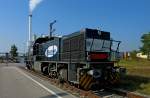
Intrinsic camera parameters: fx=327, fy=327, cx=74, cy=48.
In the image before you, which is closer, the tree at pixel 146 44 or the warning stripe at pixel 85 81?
the warning stripe at pixel 85 81

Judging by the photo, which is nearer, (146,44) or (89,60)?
(89,60)

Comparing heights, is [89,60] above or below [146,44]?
below

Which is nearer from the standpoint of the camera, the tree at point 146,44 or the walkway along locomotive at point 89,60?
the walkway along locomotive at point 89,60

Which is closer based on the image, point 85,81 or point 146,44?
point 85,81

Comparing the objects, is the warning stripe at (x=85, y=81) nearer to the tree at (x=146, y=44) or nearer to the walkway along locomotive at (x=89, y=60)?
the walkway along locomotive at (x=89, y=60)

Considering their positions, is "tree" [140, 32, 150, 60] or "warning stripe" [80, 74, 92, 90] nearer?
"warning stripe" [80, 74, 92, 90]

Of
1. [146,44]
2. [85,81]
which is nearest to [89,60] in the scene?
[85,81]

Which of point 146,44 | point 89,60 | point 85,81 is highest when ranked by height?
point 146,44

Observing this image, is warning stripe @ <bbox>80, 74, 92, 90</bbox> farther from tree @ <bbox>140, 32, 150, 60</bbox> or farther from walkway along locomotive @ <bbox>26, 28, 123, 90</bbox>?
tree @ <bbox>140, 32, 150, 60</bbox>

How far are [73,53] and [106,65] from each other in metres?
2.29

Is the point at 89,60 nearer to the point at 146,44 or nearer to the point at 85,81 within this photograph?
the point at 85,81

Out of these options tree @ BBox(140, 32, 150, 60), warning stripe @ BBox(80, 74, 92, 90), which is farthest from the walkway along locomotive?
tree @ BBox(140, 32, 150, 60)

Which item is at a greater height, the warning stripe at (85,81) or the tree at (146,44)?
the tree at (146,44)

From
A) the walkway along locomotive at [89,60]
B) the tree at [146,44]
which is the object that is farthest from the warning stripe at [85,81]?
the tree at [146,44]
